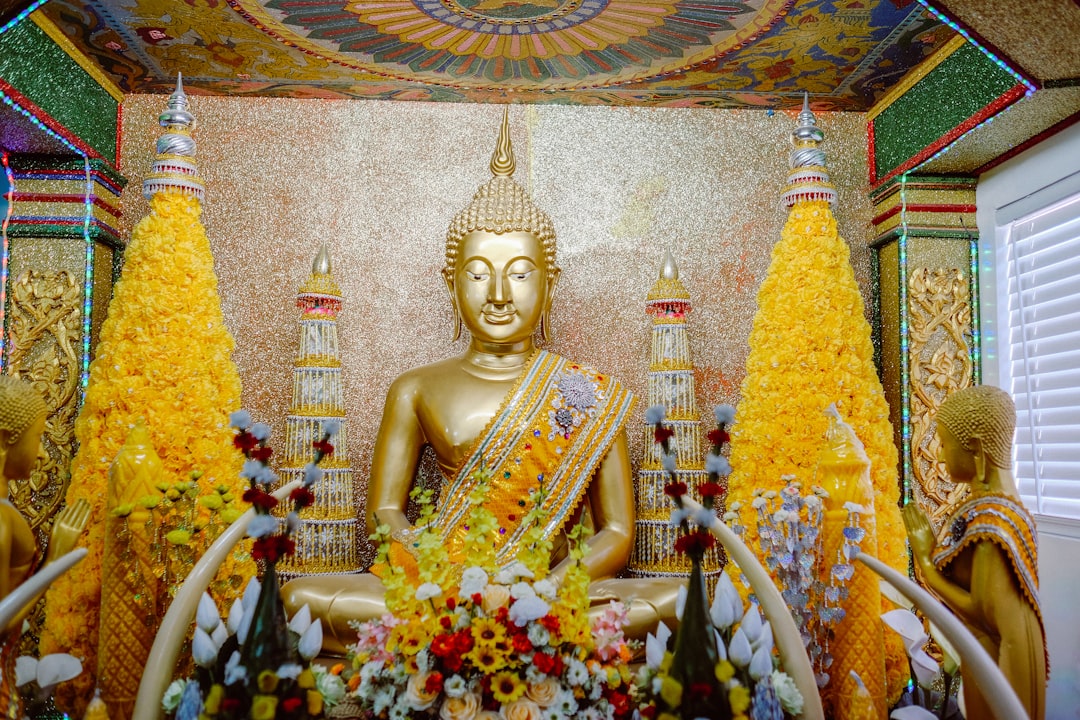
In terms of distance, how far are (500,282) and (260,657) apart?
2111mm

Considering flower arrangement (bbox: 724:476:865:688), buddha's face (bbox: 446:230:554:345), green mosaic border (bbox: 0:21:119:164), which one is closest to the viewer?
flower arrangement (bbox: 724:476:865:688)

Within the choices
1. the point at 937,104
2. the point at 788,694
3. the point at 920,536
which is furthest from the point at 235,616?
the point at 937,104

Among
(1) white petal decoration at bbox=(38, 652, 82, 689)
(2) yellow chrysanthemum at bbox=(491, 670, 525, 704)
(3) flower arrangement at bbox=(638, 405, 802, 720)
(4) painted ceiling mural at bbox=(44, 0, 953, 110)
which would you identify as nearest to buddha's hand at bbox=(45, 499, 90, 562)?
(1) white petal decoration at bbox=(38, 652, 82, 689)

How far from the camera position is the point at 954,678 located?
295 cm

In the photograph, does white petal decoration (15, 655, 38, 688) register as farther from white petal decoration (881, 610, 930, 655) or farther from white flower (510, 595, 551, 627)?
white petal decoration (881, 610, 930, 655)

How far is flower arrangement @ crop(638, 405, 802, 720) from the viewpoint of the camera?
196 centimetres

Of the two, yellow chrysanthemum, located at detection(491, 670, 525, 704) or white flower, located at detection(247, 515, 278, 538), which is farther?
yellow chrysanthemum, located at detection(491, 670, 525, 704)

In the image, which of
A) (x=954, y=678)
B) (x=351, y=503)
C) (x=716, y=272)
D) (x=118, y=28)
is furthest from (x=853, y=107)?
(x=118, y=28)

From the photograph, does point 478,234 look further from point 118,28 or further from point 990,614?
point 990,614

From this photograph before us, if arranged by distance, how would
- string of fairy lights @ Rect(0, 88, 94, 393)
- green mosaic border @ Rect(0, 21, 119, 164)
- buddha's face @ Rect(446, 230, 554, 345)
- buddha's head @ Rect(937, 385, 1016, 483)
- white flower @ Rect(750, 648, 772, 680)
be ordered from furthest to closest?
string of fairy lights @ Rect(0, 88, 94, 393) < buddha's face @ Rect(446, 230, 554, 345) < green mosaic border @ Rect(0, 21, 119, 164) < buddha's head @ Rect(937, 385, 1016, 483) < white flower @ Rect(750, 648, 772, 680)

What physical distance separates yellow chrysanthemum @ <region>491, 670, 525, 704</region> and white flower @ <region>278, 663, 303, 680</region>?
20.3 inches

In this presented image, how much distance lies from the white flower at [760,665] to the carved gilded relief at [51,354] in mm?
3192

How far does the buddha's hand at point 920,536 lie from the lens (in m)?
2.51

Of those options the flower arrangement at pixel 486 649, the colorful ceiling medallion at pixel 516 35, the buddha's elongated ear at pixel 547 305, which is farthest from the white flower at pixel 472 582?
the colorful ceiling medallion at pixel 516 35
